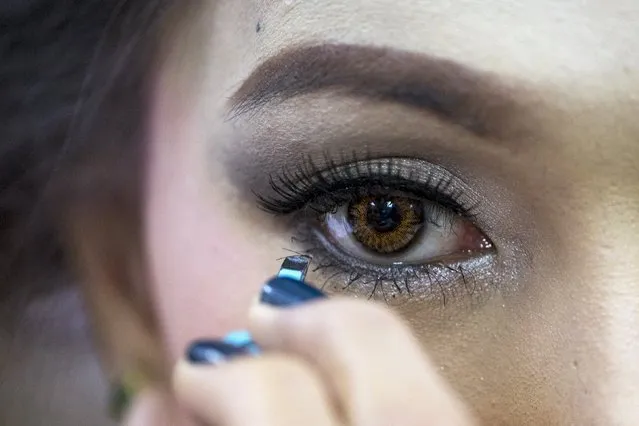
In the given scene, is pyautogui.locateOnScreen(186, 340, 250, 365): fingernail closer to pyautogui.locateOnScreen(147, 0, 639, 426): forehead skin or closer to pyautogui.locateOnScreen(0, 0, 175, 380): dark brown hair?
pyautogui.locateOnScreen(147, 0, 639, 426): forehead skin

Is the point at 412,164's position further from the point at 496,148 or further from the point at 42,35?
the point at 42,35

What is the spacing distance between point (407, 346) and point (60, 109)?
0.58 metres

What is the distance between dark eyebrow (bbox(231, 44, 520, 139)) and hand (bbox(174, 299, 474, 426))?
203 millimetres

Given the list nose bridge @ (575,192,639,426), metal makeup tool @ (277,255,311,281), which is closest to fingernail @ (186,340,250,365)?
metal makeup tool @ (277,255,311,281)

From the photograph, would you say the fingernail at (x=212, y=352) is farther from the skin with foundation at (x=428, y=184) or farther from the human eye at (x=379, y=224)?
the human eye at (x=379, y=224)

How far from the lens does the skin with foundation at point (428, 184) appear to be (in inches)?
23.2

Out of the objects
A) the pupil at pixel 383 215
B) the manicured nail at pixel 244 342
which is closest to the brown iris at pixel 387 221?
the pupil at pixel 383 215

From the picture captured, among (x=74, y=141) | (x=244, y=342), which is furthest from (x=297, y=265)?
(x=74, y=141)

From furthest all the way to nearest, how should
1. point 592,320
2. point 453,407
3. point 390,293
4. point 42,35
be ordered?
point 42,35
point 390,293
point 592,320
point 453,407

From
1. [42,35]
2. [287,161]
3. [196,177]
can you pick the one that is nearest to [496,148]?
[287,161]

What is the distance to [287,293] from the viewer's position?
547mm

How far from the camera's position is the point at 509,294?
2.15 feet

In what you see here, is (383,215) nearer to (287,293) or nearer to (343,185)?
(343,185)

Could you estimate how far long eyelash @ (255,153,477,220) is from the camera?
0.69m
